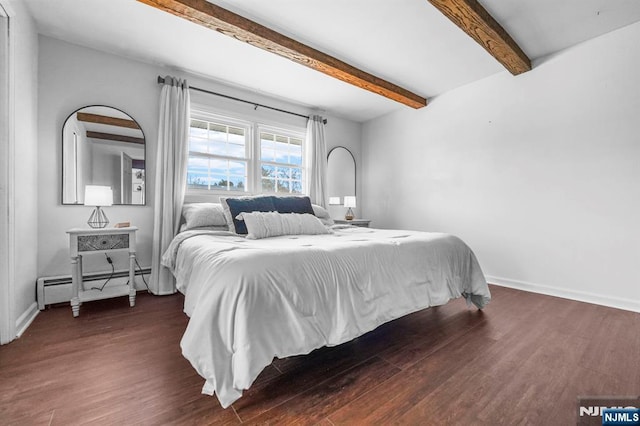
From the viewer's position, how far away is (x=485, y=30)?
2.42m

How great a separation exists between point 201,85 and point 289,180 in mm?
1724

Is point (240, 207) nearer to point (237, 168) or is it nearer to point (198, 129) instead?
point (237, 168)

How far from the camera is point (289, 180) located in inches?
171

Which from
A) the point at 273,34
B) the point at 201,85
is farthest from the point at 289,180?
the point at 273,34

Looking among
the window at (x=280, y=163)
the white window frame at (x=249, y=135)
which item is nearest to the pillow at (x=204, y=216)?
the white window frame at (x=249, y=135)

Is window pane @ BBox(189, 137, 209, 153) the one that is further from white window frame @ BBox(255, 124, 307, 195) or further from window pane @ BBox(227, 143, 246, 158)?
white window frame @ BBox(255, 124, 307, 195)

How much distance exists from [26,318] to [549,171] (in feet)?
16.6

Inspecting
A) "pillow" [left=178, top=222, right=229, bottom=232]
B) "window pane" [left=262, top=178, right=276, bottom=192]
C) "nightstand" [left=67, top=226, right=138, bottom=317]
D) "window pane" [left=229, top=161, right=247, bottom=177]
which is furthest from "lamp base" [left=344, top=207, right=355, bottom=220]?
"nightstand" [left=67, top=226, right=138, bottom=317]

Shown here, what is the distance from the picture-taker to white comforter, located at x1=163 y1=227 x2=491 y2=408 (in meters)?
1.22

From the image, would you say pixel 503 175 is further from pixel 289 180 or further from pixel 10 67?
pixel 10 67

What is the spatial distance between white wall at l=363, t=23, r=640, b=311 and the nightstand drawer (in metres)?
3.81

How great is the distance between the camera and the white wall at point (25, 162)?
6.64ft

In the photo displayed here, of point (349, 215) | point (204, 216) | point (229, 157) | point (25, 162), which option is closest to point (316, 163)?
point (349, 215)

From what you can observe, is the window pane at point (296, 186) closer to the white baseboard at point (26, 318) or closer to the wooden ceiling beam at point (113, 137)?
the wooden ceiling beam at point (113, 137)
